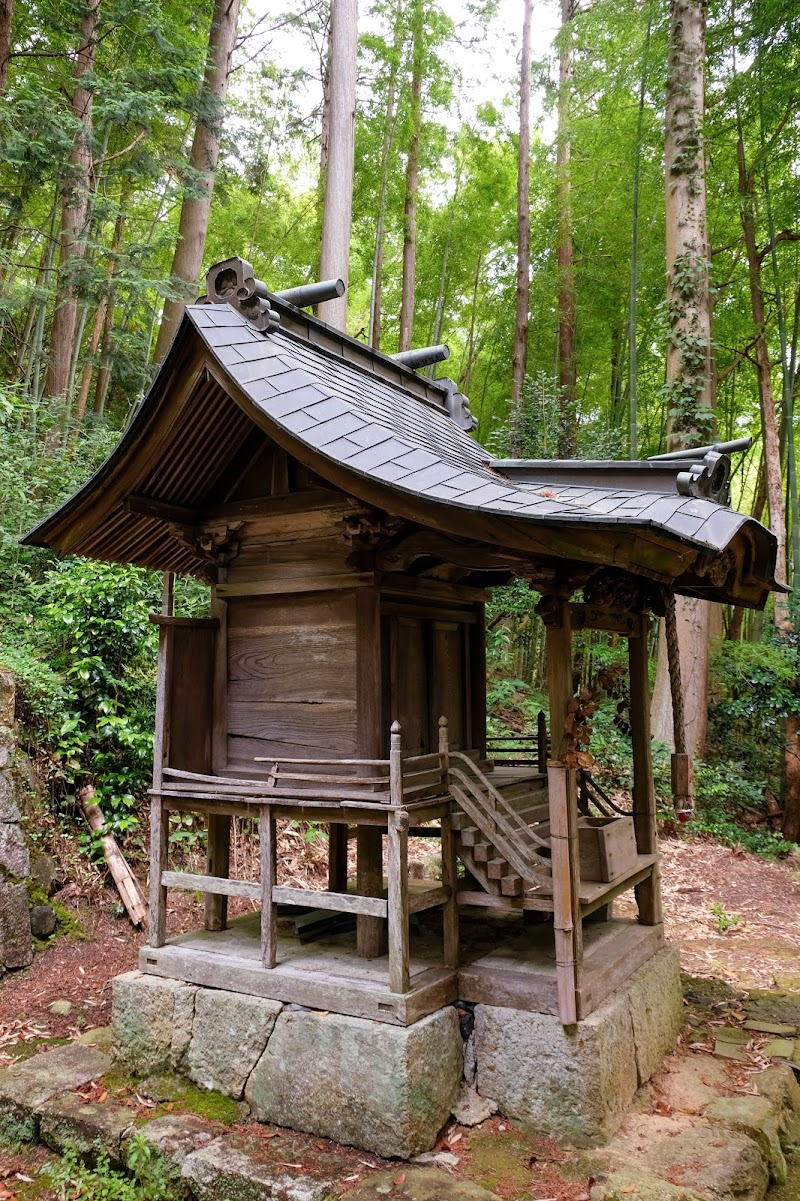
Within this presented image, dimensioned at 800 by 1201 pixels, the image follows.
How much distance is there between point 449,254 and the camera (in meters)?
18.3

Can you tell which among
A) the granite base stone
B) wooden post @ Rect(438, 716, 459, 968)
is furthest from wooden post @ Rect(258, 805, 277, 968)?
the granite base stone

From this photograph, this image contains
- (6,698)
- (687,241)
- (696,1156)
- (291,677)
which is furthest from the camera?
(687,241)

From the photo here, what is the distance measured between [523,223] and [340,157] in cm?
549

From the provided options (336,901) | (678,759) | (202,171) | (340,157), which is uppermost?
(202,171)

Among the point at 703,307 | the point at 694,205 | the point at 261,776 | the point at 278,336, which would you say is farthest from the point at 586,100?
the point at 261,776

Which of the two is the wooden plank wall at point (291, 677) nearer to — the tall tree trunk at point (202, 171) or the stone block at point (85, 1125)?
the stone block at point (85, 1125)

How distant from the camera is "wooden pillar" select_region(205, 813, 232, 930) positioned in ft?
16.6

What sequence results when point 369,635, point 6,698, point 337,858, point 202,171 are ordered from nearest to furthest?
point 369,635
point 337,858
point 6,698
point 202,171

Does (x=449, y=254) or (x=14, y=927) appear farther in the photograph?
(x=449, y=254)

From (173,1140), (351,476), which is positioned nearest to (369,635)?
(351,476)

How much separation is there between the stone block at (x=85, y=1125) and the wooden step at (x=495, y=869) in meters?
2.24

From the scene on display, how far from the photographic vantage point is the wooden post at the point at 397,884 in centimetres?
377

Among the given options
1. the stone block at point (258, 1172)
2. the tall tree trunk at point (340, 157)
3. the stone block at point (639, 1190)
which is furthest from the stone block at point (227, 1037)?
the tall tree trunk at point (340, 157)

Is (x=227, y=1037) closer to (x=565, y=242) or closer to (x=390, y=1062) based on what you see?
(x=390, y=1062)
